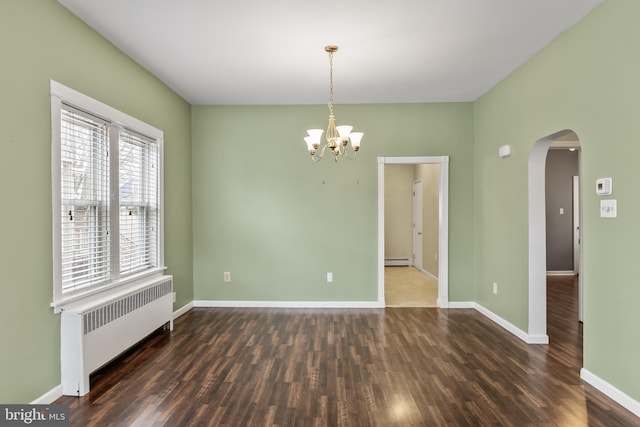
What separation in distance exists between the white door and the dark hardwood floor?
12.9 ft

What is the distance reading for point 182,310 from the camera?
15.9ft

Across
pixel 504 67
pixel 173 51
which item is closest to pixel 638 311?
pixel 504 67

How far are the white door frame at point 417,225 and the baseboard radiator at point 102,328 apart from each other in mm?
5928

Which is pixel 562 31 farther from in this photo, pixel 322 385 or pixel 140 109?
pixel 140 109

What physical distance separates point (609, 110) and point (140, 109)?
4.23 meters

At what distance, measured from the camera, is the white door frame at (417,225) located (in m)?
8.25

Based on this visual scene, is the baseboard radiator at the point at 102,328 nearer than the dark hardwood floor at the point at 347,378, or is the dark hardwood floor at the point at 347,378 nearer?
the dark hardwood floor at the point at 347,378

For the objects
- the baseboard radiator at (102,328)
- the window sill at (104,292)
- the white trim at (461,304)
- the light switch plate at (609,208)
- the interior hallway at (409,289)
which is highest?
the light switch plate at (609,208)

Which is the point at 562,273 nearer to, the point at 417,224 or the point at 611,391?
the point at 417,224

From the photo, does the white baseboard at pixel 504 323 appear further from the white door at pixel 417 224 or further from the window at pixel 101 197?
the window at pixel 101 197

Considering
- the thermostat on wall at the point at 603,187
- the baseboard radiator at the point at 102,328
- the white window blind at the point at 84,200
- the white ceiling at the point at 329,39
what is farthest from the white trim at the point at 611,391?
the white window blind at the point at 84,200

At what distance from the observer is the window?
2709 mm

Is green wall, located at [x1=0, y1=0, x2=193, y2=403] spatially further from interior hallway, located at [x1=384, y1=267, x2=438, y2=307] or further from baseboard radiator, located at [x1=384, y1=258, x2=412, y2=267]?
baseboard radiator, located at [x1=384, y1=258, x2=412, y2=267]

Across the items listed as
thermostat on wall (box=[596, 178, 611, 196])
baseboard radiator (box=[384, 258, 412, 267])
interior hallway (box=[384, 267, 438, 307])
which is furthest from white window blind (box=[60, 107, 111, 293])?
baseboard radiator (box=[384, 258, 412, 267])
